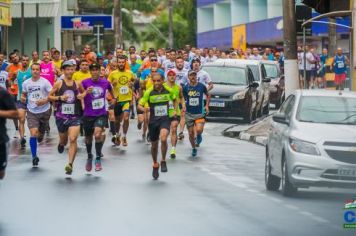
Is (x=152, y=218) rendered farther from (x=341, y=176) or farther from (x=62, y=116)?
(x=62, y=116)

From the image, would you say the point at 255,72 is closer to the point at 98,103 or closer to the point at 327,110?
the point at 98,103

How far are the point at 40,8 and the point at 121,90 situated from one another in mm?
32948

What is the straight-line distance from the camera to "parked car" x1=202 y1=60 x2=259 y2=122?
3319 centimetres

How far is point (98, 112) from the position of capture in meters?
19.7

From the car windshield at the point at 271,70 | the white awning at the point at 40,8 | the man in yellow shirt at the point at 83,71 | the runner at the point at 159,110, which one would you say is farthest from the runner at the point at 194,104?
the white awning at the point at 40,8

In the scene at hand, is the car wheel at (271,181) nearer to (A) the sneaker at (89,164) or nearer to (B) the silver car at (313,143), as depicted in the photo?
(B) the silver car at (313,143)

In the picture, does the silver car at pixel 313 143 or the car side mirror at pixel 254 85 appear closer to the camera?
the silver car at pixel 313 143

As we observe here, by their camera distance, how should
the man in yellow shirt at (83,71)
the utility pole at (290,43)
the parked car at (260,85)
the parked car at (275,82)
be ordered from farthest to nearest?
1. the parked car at (275,82)
2. the parked car at (260,85)
3. the utility pole at (290,43)
4. the man in yellow shirt at (83,71)

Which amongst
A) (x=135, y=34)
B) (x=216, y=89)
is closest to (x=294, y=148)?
(x=216, y=89)

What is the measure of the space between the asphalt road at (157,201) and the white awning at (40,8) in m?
35.0

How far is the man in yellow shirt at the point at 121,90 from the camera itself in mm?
25641

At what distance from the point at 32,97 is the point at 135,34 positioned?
89.3 metres

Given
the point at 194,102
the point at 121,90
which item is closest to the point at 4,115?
the point at 194,102

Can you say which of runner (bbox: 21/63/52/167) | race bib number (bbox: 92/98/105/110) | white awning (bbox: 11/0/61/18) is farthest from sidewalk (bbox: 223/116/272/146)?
white awning (bbox: 11/0/61/18)
